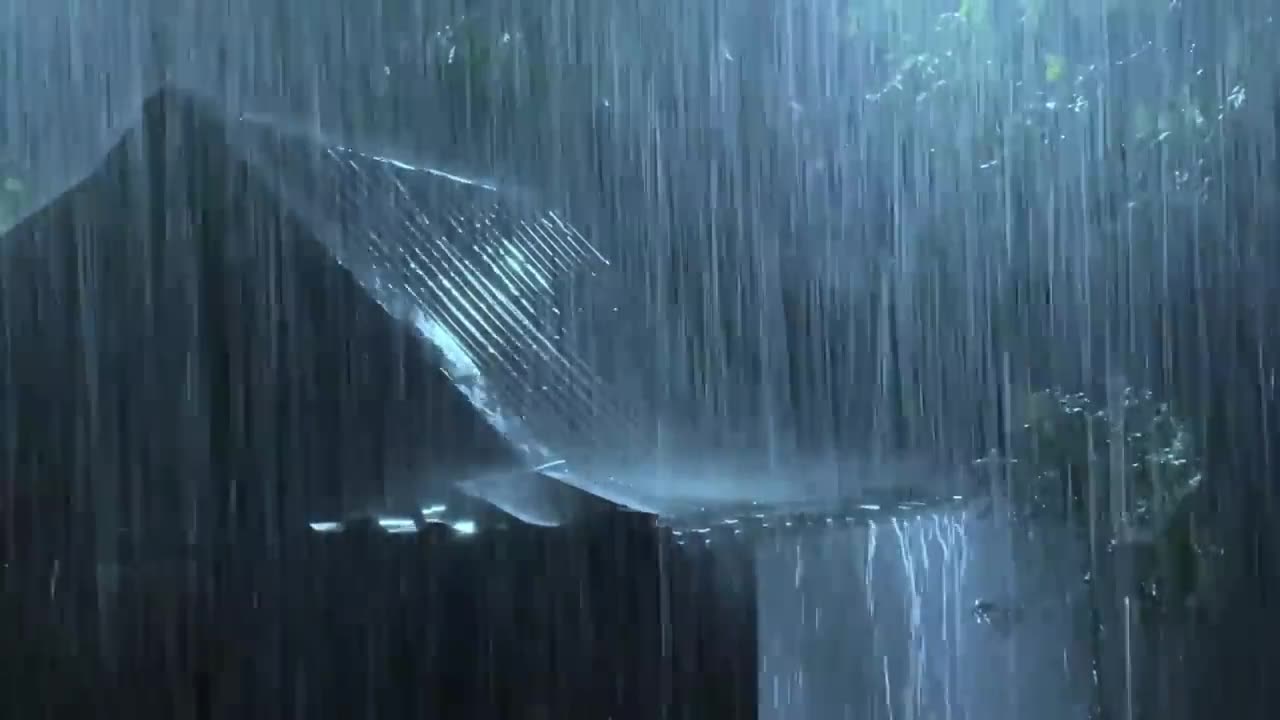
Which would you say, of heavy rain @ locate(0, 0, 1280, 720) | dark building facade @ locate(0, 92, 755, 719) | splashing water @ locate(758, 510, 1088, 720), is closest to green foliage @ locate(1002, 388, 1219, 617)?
heavy rain @ locate(0, 0, 1280, 720)

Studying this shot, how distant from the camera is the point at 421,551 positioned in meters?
5.41

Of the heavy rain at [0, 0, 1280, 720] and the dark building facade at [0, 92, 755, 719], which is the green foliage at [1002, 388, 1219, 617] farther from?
the dark building facade at [0, 92, 755, 719]

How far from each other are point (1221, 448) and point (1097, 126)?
2921 millimetres

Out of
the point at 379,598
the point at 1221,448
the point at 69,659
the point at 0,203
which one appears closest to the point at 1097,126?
the point at 1221,448

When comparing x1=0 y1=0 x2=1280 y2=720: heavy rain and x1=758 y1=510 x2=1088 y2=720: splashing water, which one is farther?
x1=758 y1=510 x2=1088 y2=720: splashing water

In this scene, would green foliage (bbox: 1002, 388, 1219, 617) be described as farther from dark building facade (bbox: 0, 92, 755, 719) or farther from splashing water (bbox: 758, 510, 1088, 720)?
dark building facade (bbox: 0, 92, 755, 719)

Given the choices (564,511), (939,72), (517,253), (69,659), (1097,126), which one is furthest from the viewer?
(939,72)

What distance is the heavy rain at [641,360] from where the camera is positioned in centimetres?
558

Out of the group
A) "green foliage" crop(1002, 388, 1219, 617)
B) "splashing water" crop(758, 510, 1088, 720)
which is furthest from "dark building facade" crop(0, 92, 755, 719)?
"green foliage" crop(1002, 388, 1219, 617)

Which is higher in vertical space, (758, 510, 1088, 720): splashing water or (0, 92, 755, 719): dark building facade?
(0, 92, 755, 719): dark building facade

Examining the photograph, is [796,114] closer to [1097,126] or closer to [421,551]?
[1097,126]

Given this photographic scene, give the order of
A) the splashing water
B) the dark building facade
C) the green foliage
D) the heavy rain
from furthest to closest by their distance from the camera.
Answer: the green foliage
the splashing water
the heavy rain
the dark building facade

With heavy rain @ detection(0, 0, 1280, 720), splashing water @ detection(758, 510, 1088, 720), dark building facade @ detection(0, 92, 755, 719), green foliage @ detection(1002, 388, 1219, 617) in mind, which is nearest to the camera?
dark building facade @ detection(0, 92, 755, 719)

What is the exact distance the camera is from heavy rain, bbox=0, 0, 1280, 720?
5578 millimetres
